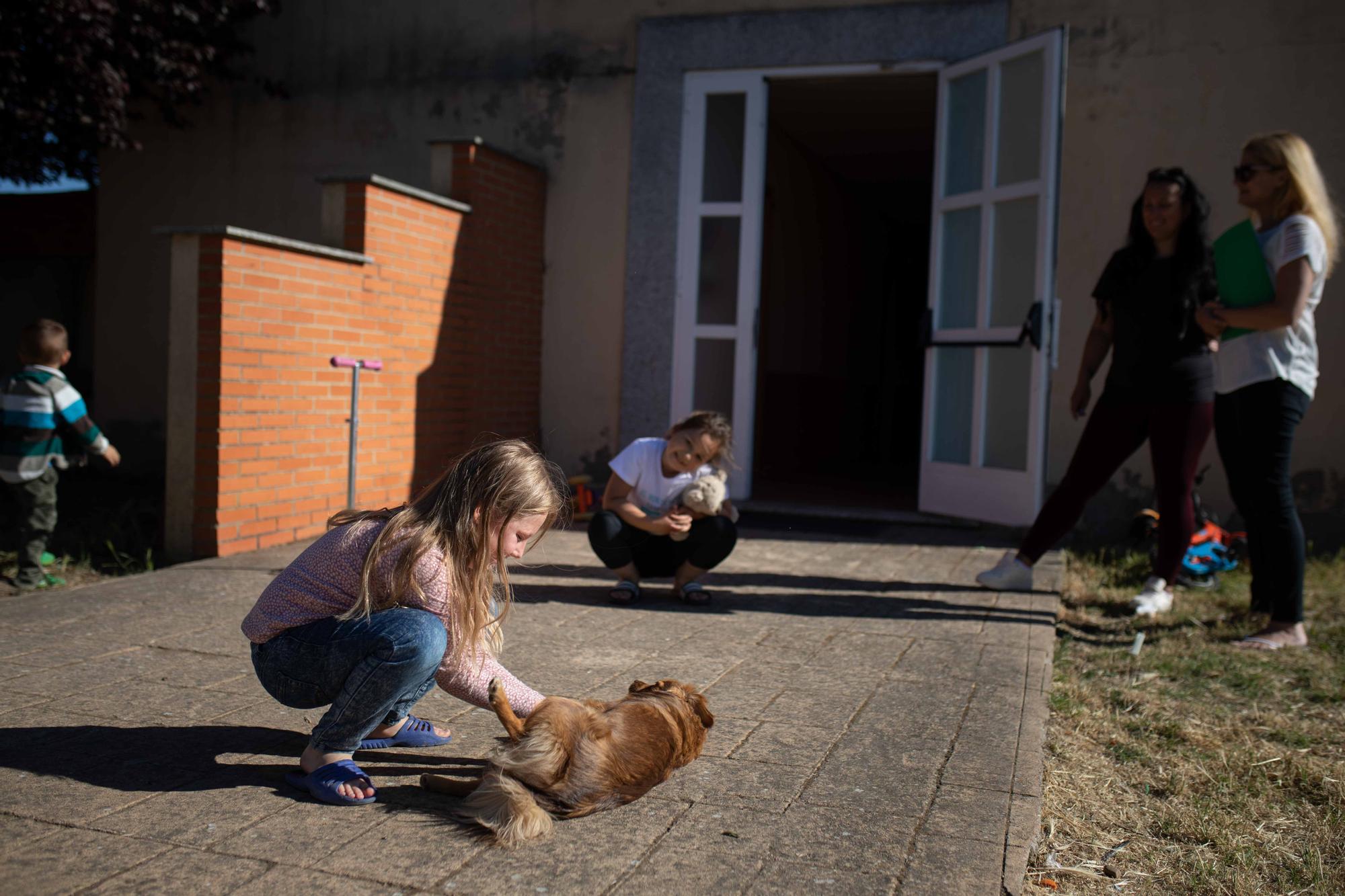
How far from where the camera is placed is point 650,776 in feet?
8.05

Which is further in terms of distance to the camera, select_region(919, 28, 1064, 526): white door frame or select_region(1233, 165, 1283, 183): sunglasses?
select_region(919, 28, 1064, 526): white door frame

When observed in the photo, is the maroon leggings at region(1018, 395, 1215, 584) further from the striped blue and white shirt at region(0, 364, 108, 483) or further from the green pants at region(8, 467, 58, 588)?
the green pants at region(8, 467, 58, 588)

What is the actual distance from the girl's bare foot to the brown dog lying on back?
2.75m

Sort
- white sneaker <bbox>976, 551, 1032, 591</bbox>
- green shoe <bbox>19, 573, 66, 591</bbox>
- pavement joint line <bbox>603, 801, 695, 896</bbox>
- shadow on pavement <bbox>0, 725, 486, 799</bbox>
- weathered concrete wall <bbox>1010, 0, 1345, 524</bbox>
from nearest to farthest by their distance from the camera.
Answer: pavement joint line <bbox>603, 801, 695, 896</bbox> < shadow on pavement <bbox>0, 725, 486, 799</bbox> < green shoe <bbox>19, 573, 66, 591</bbox> < white sneaker <bbox>976, 551, 1032, 591</bbox> < weathered concrete wall <bbox>1010, 0, 1345, 524</bbox>

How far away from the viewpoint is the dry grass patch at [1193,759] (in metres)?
2.36

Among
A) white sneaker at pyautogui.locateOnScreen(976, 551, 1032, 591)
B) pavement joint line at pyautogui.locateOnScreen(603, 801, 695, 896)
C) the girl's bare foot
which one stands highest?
white sneaker at pyautogui.locateOnScreen(976, 551, 1032, 591)

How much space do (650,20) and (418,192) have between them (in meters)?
2.28

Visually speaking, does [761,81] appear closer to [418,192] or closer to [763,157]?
[763,157]

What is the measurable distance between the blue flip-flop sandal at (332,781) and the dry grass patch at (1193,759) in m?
1.40

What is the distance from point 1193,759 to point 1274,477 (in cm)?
167

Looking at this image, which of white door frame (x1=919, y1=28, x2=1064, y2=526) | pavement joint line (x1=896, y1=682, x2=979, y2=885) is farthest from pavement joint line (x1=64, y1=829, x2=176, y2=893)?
white door frame (x1=919, y1=28, x2=1064, y2=526)

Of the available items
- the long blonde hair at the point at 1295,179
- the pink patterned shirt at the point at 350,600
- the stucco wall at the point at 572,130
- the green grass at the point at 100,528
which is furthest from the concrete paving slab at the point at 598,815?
the stucco wall at the point at 572,130

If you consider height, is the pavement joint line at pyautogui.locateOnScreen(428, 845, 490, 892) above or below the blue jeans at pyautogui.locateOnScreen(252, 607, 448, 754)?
below

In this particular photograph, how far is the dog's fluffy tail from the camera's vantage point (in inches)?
86.5
